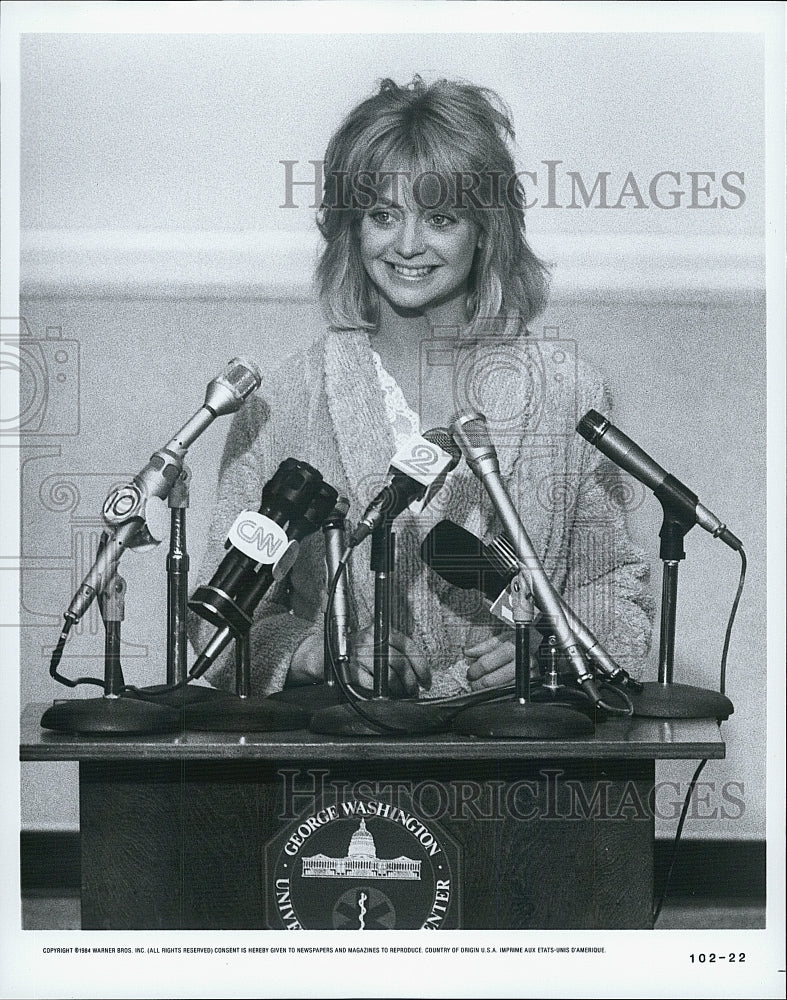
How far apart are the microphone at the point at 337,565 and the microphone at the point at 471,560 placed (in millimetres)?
128

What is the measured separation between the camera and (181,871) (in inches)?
80.4

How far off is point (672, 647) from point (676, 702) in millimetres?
83

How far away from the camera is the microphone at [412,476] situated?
6.73 ft

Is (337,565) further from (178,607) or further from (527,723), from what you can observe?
(527,723)

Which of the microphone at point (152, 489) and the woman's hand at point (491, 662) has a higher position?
the microphone at point (152, 489)

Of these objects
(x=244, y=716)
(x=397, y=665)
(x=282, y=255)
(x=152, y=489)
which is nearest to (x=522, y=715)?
(x=397, y=665)

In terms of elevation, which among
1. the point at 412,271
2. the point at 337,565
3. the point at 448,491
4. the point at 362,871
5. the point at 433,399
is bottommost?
the point at 362,871

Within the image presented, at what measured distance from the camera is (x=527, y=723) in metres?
2.00

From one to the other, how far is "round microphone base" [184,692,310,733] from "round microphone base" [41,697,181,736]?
0.11ft

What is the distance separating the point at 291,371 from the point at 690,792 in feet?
2.91

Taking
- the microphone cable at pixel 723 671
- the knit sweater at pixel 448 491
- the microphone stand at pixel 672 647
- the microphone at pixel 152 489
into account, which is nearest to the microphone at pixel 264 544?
the knit sweater at pixel 448 491

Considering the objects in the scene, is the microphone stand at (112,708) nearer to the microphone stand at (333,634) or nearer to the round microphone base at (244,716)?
the round microphone base at (244,716)

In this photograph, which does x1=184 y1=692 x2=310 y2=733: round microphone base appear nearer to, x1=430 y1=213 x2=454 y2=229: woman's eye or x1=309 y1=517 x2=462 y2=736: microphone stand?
x1=309 y1=517 x2=462 y2=736: microphone stand

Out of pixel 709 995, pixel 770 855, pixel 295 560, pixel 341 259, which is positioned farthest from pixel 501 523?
pixel 709 995
